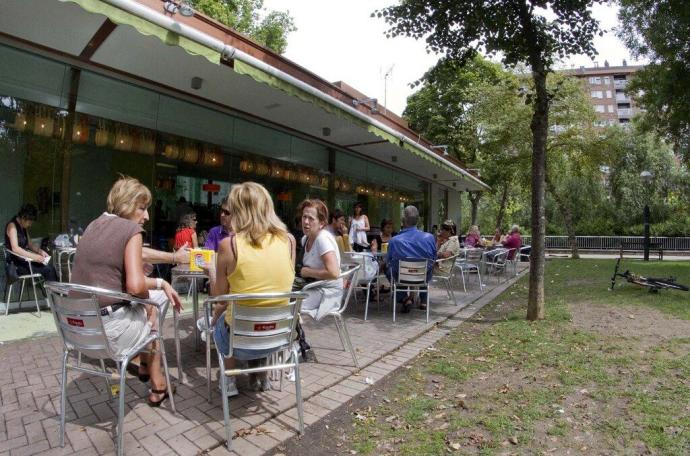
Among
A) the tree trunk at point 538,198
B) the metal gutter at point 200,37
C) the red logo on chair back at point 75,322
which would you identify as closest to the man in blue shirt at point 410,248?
the tree trunk at point 538,198

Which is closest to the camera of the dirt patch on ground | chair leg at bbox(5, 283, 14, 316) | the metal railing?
the dirt patch on ground

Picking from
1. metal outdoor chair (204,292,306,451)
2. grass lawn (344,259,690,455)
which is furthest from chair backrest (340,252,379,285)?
metal outdoor chair (204,292,306,451)

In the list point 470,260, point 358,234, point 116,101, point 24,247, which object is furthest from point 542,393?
point 116,101

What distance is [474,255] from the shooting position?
8031mm

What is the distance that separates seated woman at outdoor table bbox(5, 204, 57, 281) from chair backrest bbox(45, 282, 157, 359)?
3371 millimetres

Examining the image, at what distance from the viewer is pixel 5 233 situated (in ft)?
16.6

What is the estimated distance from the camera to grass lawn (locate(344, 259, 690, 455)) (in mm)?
2414

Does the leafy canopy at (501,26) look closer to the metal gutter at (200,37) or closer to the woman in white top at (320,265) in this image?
the metal gutter at (200,37)

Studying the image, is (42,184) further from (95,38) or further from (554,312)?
(554,312)

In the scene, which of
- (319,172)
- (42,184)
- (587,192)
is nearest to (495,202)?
(587,192)

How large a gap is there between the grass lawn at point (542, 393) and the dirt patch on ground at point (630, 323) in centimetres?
→ 2

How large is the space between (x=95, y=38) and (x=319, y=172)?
6.11m

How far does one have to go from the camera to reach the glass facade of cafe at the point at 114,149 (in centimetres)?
529

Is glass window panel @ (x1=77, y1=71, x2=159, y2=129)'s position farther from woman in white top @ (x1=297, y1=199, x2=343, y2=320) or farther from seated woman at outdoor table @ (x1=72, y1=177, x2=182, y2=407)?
seated woman at outdoor table @ (x1=72, y1=177, x2=182, y2=407)
